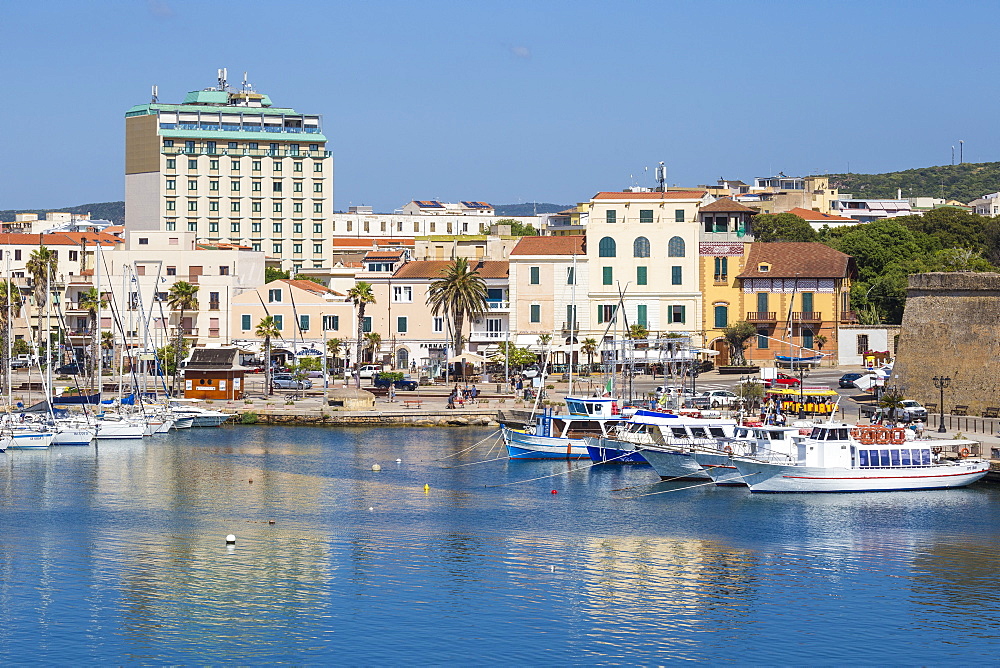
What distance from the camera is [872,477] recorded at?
57406 mm

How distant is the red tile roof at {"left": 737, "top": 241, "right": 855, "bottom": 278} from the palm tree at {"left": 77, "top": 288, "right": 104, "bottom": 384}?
140 feet

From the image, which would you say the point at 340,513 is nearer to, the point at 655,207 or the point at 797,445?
the point at 797,445

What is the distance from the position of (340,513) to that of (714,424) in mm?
17921

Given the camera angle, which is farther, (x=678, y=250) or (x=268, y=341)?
(x=678, y=250)

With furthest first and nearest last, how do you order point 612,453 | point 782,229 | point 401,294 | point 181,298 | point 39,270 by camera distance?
point 782,229 < point 401,294 < point 181,298 < point 39,270 < point 612,453

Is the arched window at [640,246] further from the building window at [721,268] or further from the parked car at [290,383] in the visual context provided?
the parked car at [290,383]

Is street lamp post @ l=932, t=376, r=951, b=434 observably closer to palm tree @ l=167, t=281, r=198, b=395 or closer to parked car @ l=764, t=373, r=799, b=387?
parked car @ l=764, t=373, r=799, b=387

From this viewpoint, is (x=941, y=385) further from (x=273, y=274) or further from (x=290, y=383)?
(x=273, y=274)

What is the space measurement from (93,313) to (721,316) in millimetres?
42436

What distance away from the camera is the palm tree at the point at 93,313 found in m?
90.2

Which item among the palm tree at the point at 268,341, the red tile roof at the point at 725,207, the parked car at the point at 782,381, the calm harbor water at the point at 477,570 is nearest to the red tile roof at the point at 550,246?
the red tile roof at the point at 725,207

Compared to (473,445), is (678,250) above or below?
above

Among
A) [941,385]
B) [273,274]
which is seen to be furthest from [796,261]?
[273,274]

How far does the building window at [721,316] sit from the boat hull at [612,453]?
37.5 meters
